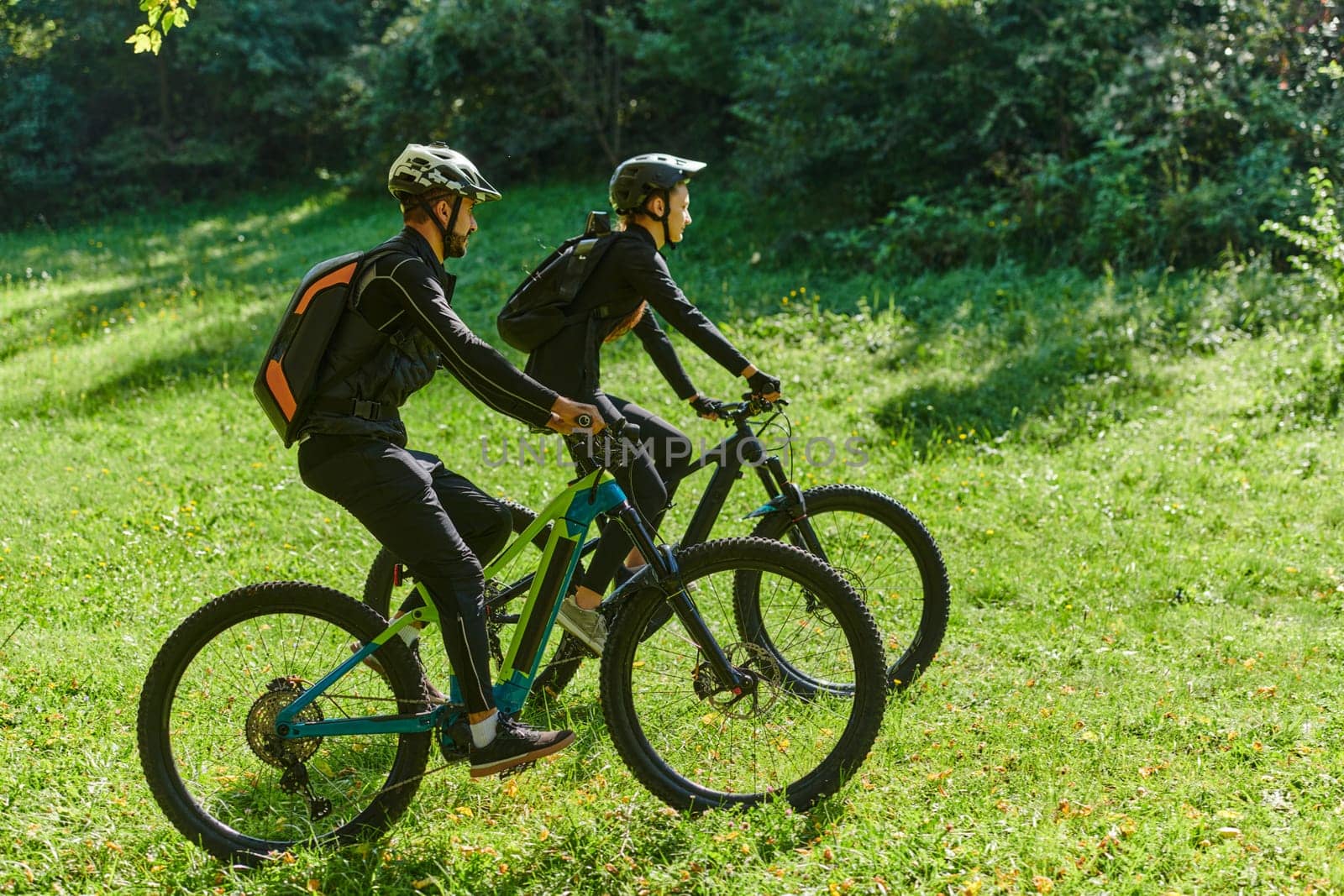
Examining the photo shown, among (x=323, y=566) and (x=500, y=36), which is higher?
(x=500, y=36)

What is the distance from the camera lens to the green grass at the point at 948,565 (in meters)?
3.53

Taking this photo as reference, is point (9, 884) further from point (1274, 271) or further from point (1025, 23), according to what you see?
point (1025, 23)

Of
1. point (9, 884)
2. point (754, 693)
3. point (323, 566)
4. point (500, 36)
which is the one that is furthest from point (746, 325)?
point (500, 36)

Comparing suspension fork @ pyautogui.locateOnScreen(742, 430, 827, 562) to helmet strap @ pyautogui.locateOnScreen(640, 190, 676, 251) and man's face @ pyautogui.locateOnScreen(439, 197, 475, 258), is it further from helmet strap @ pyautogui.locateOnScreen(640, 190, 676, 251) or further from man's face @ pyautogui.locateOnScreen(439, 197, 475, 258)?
man's face @ pyautogui.locateOnScreen(439, 197, 475, 258)

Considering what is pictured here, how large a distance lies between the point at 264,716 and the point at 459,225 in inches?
64.4

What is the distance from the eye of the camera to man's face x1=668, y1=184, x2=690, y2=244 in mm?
4418

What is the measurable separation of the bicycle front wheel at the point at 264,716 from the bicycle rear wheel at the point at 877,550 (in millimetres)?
1344

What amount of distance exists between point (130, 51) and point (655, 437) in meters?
21.3

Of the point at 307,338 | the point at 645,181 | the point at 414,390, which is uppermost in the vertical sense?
the point at 645,181

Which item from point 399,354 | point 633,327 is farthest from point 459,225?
point 633,327

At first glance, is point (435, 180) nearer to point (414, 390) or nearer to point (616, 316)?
point (414, 390)

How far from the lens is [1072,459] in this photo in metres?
7.28

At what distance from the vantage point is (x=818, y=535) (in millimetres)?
4441

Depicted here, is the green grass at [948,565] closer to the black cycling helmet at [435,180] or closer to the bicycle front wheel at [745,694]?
the bicycle front wheel at [745,694]
